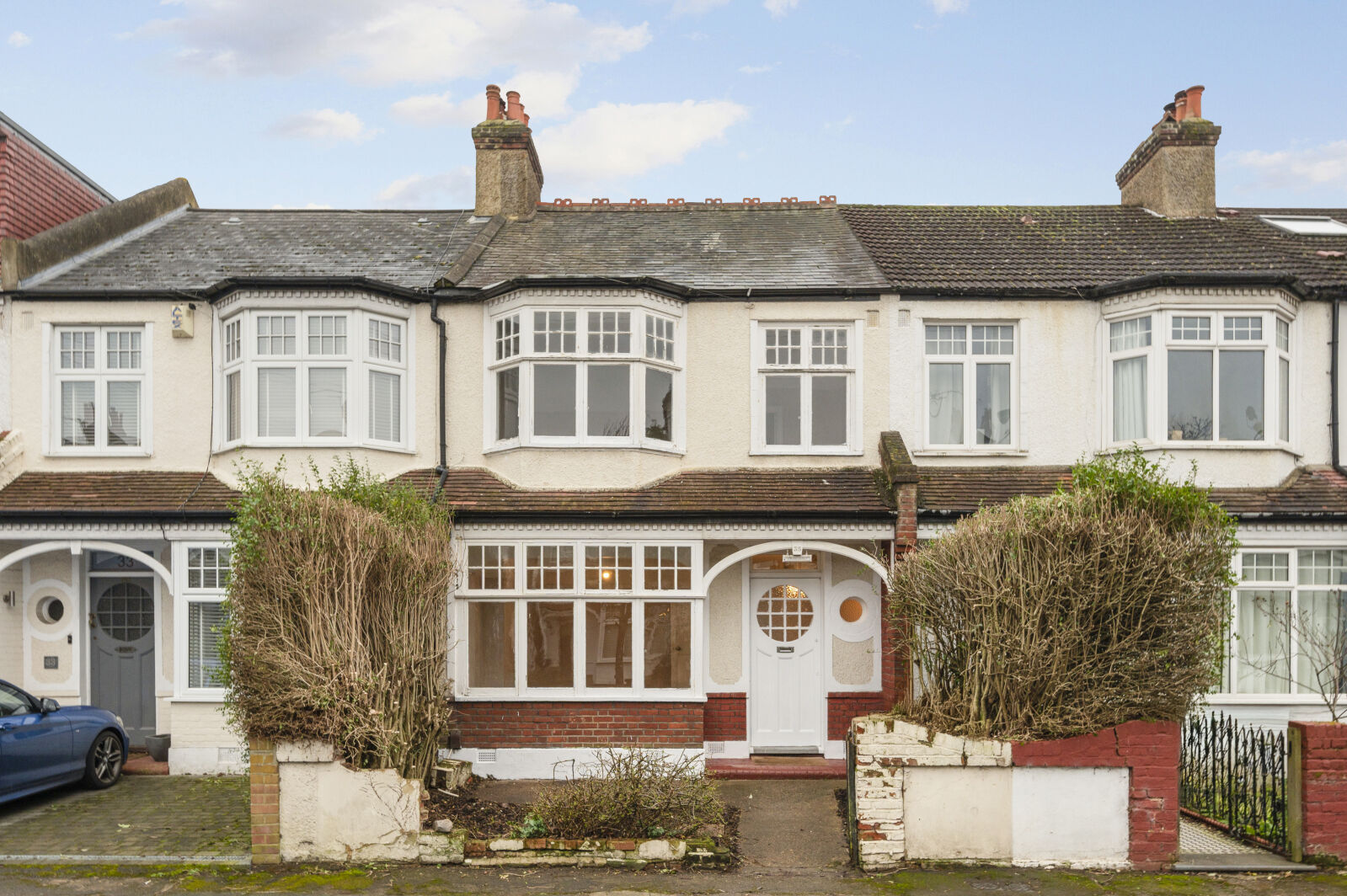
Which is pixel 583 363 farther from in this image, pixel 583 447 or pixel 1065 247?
pixel 1065 247

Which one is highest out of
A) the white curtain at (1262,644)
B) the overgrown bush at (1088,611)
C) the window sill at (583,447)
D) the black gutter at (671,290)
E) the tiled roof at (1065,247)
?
the tiled roof at (1065,247)

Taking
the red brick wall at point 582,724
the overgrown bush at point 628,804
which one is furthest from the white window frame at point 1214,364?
the overgrown bush at point 628,804

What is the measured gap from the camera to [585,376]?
1209 centimetres

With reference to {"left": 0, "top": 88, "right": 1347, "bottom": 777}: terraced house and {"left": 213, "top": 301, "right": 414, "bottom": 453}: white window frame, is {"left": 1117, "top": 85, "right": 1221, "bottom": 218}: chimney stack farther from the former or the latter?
{"left": 213, "top": 301, "right": 414, "bottom": 453}: white window frame

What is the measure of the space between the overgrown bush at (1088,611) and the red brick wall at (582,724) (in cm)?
378

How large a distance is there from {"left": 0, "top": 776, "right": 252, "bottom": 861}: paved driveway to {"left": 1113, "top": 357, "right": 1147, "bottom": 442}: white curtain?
10354mm

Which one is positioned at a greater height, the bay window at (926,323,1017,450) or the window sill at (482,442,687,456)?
the bay window at (926,323,1017,450)

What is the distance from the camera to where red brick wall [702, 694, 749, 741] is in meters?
12.1

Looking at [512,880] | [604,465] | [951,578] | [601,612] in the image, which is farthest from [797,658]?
[512,880]

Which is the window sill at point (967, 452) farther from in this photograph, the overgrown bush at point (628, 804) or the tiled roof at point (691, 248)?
the overgrown bush at point (628, 804)

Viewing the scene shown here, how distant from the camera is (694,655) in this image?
454 inches

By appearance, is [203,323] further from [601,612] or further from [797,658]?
[797,658]

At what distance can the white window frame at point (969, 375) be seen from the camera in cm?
1254

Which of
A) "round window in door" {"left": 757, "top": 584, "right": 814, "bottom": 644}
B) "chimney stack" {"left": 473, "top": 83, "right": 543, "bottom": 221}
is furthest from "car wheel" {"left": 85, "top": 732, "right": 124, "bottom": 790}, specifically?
"chimney stack" {"left": 473, "top": 83, "right": 543, "bottom": 221}
